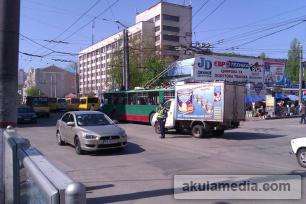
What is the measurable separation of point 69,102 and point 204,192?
183 feet

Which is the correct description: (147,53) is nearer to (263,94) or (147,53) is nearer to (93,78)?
(263,94)

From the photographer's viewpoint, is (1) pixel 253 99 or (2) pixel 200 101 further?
(1) pixel 253 99

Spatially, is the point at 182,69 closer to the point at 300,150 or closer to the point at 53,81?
the point at 300,150

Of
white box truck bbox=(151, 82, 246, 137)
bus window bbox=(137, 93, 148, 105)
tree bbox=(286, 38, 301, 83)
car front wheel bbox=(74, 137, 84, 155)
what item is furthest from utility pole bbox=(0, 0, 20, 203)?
tree bbox=(286, 38, 301, 83)

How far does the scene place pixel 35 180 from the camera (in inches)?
113

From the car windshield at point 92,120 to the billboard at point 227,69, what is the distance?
23399 mm

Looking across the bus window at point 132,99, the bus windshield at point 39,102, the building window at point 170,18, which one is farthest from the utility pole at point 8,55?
the building window at point 170,18

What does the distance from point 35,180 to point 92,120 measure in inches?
473

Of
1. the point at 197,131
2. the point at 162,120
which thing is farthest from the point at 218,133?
the point at 162,120

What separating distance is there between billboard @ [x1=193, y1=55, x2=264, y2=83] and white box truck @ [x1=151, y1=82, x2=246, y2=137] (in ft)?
55.7

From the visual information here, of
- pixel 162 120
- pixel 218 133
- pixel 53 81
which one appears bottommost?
pixel 218 133

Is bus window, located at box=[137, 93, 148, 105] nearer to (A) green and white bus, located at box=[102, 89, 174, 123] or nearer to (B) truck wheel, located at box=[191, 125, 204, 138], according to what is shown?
(A) green and white bus, located at box=[102, 89, 174, 123]

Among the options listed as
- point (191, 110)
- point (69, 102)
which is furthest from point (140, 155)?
point (69, 102)

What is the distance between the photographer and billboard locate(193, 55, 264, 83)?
38.2 metres
